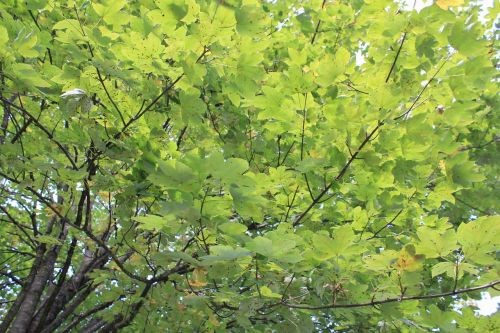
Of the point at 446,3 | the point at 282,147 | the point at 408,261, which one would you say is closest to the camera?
the point at 408,261

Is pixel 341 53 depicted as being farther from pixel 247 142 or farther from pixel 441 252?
pixel 247 142

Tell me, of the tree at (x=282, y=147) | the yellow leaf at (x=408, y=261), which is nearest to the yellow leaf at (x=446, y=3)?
the tree at (x=282, y=147)

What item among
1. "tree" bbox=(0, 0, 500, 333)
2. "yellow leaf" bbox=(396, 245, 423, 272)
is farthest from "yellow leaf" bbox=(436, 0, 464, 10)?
"yellow leaf" bbox=(396, 245, 423, 272)

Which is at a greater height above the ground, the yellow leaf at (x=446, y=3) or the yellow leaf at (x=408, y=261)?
the yellow leaf at (x=446, y=3)

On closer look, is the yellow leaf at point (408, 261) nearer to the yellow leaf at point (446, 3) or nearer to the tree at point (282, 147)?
the tree at point (282, 147)

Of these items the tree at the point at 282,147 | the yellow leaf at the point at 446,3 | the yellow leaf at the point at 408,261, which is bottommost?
the yellow leaf at the point at 408,261

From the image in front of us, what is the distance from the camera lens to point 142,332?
2.87m

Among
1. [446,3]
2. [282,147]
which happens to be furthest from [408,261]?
[282,147]

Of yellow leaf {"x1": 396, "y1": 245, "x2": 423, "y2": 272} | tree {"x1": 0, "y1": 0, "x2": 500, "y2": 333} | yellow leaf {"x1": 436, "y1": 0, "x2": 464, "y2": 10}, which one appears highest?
yellow leaf {"x1": 436, "y1": 0, "x2": 464, "y2": 10}

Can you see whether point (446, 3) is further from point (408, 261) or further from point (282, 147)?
point (282, 147)

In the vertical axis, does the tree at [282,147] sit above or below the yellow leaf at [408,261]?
above

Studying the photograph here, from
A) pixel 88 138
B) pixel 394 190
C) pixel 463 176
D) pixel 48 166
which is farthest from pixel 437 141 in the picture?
pixel 48 166

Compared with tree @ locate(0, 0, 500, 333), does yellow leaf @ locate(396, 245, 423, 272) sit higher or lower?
lower

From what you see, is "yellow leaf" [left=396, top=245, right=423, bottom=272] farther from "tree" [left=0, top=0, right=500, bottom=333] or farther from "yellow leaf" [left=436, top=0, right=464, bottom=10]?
"yellow leaf" [left=436, top=0, right=464, bottom=10]
